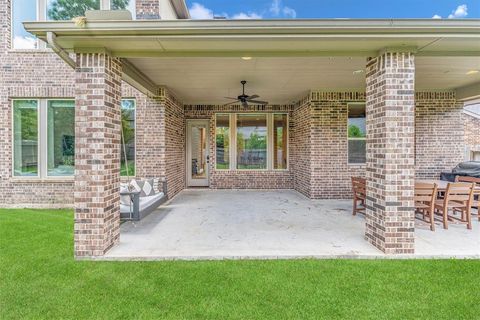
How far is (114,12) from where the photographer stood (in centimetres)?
332

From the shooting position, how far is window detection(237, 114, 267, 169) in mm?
10070

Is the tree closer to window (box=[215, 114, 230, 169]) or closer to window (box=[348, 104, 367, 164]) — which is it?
window (box=[215, 114, 230, 169])

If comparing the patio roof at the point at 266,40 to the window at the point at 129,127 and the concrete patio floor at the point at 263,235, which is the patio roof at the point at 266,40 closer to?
the window at the point at 129,127

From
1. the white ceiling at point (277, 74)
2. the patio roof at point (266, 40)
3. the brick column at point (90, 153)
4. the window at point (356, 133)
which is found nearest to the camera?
the patio roof at point (266, 40)

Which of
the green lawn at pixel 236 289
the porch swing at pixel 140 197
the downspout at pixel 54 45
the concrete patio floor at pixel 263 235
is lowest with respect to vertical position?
the green lawn at pixel 236 289

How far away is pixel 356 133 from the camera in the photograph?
8.01 metres

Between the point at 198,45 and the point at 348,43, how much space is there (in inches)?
75.0

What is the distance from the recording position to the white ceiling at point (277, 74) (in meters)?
4.97

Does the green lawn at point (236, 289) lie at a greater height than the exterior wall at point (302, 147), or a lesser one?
lesser

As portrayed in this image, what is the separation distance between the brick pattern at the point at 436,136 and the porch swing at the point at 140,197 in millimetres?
6928

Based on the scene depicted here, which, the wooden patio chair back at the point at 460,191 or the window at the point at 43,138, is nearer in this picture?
the wooden patio chair back at the point at 460,191

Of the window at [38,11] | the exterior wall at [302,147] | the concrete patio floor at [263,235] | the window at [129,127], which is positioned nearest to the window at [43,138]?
the window at [129,127]

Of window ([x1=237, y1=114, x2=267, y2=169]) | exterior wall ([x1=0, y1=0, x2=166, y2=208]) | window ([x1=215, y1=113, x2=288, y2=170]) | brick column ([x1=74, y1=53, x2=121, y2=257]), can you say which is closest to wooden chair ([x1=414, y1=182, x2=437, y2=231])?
brick column ([x1=74, y1=53, x2=121, y2=257])

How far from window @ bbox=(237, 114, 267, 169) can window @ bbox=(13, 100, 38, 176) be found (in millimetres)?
5839
